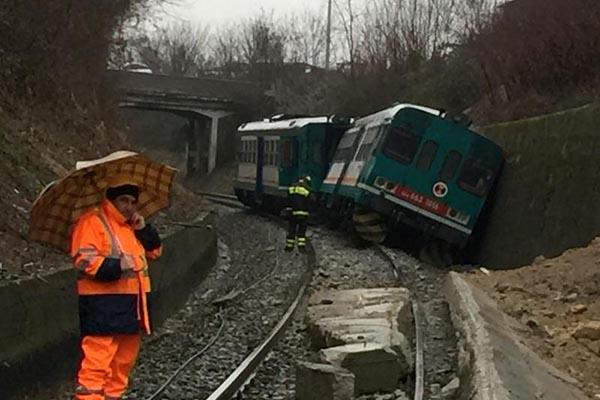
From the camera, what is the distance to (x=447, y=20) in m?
50.8

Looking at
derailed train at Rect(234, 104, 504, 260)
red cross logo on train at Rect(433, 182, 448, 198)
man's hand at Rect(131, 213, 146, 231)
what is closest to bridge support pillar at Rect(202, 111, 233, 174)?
derailed train at Rect(234, 104, 504, 260)

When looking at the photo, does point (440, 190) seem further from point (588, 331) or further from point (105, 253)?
point (105, 253)

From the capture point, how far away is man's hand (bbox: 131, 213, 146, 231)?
632 cm

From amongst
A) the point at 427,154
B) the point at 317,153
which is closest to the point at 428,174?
the point at 427,154

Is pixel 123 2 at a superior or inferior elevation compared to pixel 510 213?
superior

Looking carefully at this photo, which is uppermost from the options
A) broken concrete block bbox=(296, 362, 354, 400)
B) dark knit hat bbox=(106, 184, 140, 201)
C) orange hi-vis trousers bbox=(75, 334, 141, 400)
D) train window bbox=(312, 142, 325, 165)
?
dark knit hat bbox=(106, 184, 140, 201)

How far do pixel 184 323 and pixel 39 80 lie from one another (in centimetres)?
896

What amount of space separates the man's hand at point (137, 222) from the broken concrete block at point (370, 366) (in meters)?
3.41

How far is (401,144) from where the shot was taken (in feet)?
71.5

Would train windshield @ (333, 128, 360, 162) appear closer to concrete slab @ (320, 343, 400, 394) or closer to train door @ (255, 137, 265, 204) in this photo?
train door @ (255, 137, 265, 204)

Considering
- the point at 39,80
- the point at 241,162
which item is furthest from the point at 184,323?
the point at 241,162

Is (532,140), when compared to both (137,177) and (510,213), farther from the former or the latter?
(137,177)

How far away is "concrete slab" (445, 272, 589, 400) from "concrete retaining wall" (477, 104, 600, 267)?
7.06 m

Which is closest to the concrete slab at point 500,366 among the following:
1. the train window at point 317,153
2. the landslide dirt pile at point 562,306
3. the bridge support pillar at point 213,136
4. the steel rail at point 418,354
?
the landslide dirt pile at point 562,306
